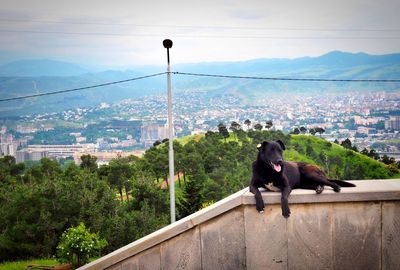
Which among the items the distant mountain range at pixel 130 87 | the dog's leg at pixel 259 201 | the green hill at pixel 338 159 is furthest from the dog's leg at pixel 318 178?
the distant mountain range at pixel 130 87

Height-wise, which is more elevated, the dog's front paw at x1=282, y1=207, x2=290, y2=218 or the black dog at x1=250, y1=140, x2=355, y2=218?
the black dog at x1=250, y1=140, x2=355, y2=218

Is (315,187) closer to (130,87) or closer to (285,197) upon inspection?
(285,197)

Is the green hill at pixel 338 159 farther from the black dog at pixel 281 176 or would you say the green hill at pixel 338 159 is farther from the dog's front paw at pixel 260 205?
the dog's front paw at pixel 260 205

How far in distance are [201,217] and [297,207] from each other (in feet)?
3.50

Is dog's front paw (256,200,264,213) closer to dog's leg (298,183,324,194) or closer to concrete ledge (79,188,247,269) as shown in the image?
concrete ledge (79,188,247,269)

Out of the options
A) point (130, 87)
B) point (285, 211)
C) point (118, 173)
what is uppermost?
point (130, 87)

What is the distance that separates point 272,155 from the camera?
567 cm

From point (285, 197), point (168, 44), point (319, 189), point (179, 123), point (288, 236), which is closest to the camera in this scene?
point (285, 197)

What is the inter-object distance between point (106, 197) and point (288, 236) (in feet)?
86.8

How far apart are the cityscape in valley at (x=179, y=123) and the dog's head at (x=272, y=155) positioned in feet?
237

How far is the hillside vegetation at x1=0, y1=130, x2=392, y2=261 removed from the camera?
1056 inches

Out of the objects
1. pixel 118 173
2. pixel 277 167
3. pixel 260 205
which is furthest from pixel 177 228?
pixel 118 173

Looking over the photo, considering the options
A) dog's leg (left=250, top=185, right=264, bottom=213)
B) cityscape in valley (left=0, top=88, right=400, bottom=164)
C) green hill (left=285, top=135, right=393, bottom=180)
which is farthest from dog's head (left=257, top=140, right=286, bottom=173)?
cityscape in valley (left=0, top=88, right=400, bottom=164)

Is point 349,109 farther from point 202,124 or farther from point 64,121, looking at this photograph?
point 64,121
